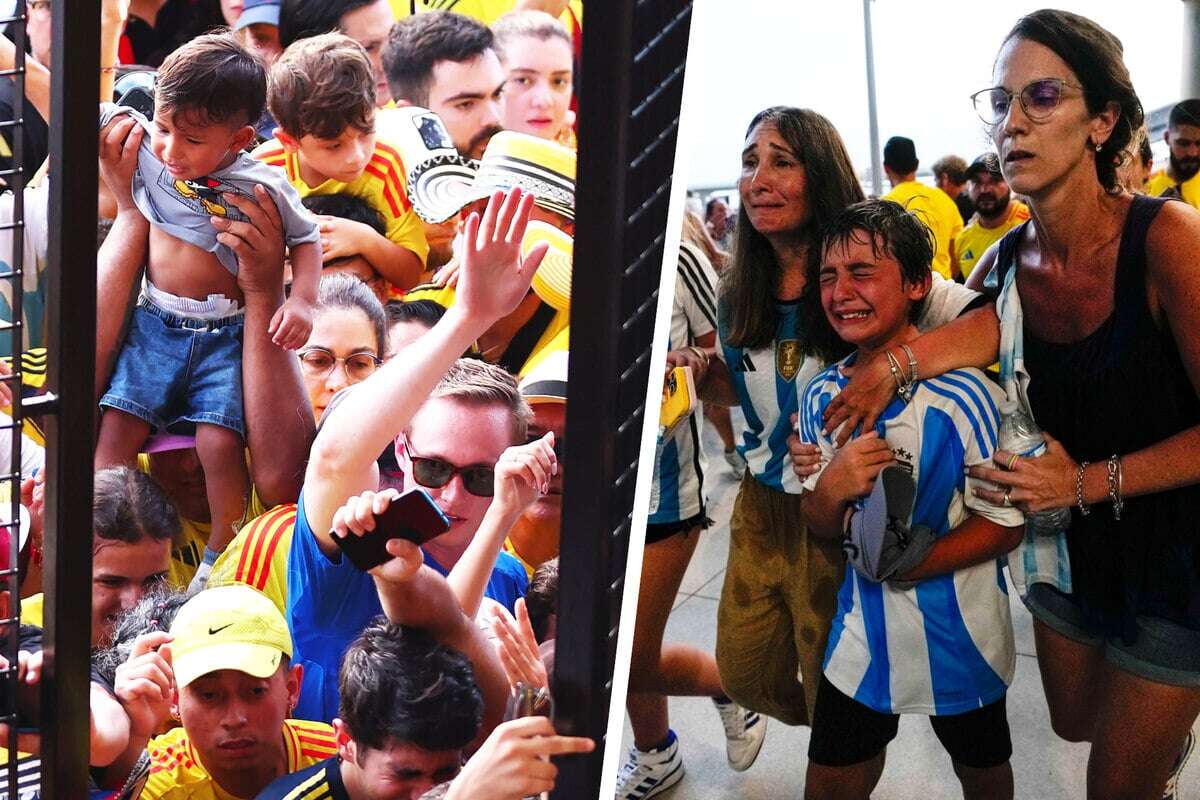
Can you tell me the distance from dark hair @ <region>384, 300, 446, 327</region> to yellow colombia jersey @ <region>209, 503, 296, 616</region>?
0.35m

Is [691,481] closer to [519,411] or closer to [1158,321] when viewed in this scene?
[519,411]

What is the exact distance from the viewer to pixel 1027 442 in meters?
1.53

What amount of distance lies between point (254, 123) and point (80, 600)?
77 cm

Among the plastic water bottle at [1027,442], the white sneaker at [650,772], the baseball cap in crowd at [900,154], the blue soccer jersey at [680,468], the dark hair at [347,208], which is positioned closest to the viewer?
the plastic water bottle at [1027,442]

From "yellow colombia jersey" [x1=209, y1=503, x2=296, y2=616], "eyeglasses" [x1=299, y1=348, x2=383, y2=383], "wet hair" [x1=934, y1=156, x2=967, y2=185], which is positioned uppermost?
"wet hair" [x1=934, y1=156, x2=967, y2=185]

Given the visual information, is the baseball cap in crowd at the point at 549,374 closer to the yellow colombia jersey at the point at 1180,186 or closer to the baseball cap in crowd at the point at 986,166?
the baseball cap in crowd at the point at 986,166

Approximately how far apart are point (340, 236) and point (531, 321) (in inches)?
13.0

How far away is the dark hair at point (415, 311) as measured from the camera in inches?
68.6

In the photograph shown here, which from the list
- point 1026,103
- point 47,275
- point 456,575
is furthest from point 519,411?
point 1026,103

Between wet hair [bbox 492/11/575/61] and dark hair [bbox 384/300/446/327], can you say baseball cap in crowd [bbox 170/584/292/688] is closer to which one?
dark hair [bbox 384/300/446/327]

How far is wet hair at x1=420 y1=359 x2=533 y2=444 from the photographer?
67.6 inches

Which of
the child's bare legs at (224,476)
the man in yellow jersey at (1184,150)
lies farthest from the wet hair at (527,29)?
the man in yellow jersey at (1184,150)

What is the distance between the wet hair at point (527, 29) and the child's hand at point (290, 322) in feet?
1.64

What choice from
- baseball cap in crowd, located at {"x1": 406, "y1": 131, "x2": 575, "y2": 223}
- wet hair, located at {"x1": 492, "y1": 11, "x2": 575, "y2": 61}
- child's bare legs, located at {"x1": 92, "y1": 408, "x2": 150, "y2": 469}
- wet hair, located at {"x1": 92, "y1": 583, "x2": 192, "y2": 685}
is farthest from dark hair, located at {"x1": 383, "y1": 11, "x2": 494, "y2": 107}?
wet hair, located at {"x1": 92, "y1": 583, "x2": 192, "y2": 685}
